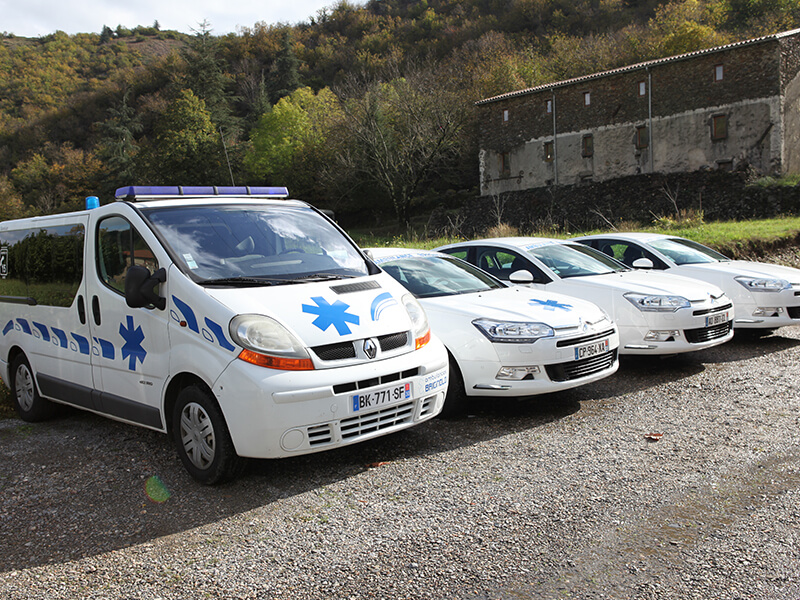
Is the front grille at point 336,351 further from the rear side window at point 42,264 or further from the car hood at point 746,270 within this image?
the car hood at point 746,270

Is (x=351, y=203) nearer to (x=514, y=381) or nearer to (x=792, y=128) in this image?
(x=792, y=128)

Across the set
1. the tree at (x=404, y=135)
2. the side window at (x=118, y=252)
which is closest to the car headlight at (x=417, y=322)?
the side window at (x=118, y=252)

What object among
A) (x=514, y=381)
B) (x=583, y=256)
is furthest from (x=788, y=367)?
(x=514, y=381)

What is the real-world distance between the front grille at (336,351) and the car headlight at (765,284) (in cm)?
701

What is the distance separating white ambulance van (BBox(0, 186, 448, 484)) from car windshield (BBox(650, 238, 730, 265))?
254 inches

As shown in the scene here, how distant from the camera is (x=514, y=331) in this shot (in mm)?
5965

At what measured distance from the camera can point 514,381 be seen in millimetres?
5852

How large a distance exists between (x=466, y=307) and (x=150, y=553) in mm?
3662

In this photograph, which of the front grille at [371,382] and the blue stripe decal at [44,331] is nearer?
the front grille at [371,382]

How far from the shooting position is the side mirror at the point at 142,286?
4.56 metres

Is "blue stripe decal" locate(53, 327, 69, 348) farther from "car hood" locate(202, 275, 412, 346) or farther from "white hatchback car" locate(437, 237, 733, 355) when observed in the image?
"white hatchback car" locate(437, 237, 733, 355)

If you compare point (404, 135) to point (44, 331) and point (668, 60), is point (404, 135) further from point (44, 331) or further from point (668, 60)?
point (44, 331)

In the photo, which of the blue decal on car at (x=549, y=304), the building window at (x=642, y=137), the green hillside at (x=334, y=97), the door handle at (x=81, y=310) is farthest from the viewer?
the green hillside at (x=334, y=97)

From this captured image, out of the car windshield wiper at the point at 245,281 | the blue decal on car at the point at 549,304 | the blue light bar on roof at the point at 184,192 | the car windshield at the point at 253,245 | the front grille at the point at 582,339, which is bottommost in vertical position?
the front grille at the point at 582,339
